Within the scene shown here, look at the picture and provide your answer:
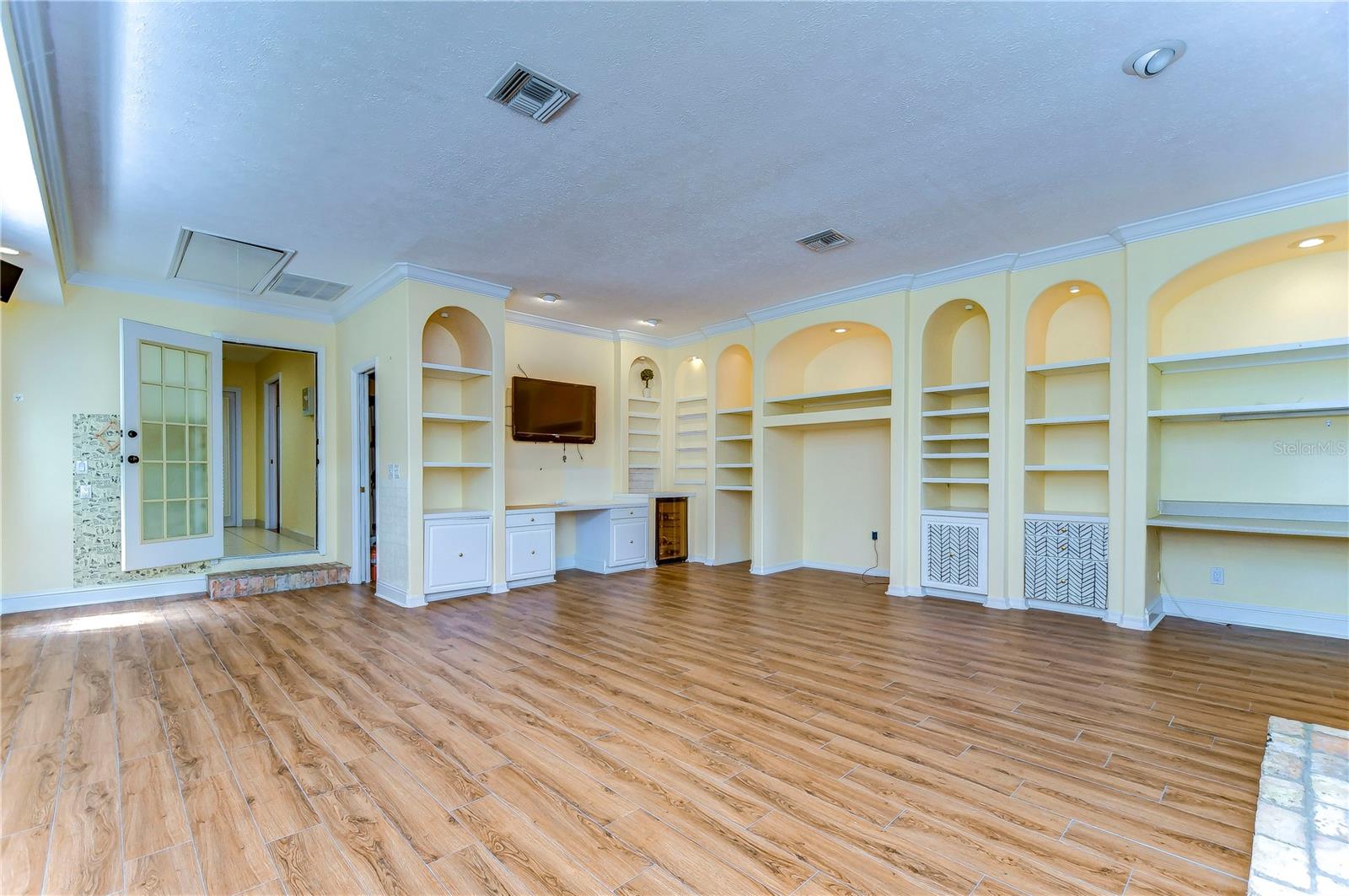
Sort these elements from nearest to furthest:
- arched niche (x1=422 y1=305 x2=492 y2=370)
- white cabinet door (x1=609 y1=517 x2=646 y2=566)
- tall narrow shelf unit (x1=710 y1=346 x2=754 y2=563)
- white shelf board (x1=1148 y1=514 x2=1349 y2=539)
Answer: white shelf board (x1=1148 y1=514 x2=1349 y2=539) → arched niche (x1=422 y1=305 x2=492 y2=370) → white cabinet door (x1=609 y1=517 x2=646 y2=566) → tall narrow shelf unit (x1=710 y1=346 x2=754 y2=563)

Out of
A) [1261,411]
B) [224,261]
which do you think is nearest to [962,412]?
[1261,411]

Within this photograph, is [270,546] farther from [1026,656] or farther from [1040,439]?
[1040,439]

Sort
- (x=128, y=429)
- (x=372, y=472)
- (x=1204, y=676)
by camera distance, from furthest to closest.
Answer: (x=372, y=472) < (x=128, y=429) < (x=1204, y=676)

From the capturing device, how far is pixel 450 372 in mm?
5324

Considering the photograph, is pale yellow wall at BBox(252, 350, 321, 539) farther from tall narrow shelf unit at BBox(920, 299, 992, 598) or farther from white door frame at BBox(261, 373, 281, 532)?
tall narrow shelf unit at BBox(920, 299, 992, 598)

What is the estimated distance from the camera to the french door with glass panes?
15.1 ft

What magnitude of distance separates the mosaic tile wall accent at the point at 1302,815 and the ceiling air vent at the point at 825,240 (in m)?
3.45

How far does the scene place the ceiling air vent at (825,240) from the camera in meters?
4.21

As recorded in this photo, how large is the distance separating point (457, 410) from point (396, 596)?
183 centimetres

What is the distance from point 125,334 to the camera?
455cm

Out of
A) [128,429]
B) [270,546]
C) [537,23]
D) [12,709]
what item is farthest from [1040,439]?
[270,546]

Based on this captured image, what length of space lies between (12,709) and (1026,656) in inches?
202

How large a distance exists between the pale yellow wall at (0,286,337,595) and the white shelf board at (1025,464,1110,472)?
24.6 ft

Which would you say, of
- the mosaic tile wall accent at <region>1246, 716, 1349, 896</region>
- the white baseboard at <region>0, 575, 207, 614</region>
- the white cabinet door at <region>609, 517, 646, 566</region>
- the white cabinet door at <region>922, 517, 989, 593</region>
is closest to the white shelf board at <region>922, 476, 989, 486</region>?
the white cabinet door at <region>922, 517, 989, 593</region>
